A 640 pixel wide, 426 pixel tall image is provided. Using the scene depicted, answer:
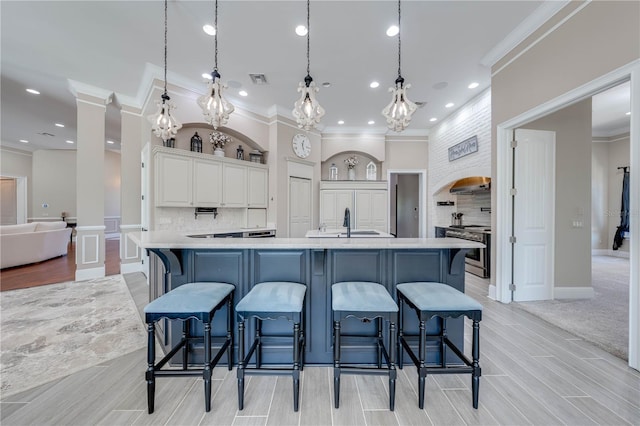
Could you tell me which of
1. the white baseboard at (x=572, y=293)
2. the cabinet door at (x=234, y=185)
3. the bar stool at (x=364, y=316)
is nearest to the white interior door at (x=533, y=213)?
the white baseboard at (x=572, y=293)

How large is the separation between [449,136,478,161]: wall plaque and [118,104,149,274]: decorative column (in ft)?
21.8

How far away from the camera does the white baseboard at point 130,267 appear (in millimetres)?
4879

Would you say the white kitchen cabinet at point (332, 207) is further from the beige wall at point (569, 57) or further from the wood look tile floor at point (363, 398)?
the wood look tile floor at point (363, 398)

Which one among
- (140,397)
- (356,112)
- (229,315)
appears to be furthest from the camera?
(356,112)

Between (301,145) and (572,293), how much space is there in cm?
547

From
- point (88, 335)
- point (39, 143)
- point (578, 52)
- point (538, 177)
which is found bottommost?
point (88, 335)

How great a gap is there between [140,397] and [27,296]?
367 centimetres

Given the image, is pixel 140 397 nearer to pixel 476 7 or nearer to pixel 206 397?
pixel 206 397

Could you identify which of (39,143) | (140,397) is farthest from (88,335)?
(39,143)

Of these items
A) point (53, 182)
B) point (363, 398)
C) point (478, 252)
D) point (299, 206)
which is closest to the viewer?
point (363, 398)

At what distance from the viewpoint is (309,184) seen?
235 inches

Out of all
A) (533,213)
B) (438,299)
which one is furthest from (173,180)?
(533,213)

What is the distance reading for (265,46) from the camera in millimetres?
3279

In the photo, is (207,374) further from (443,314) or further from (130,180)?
(130,180)
